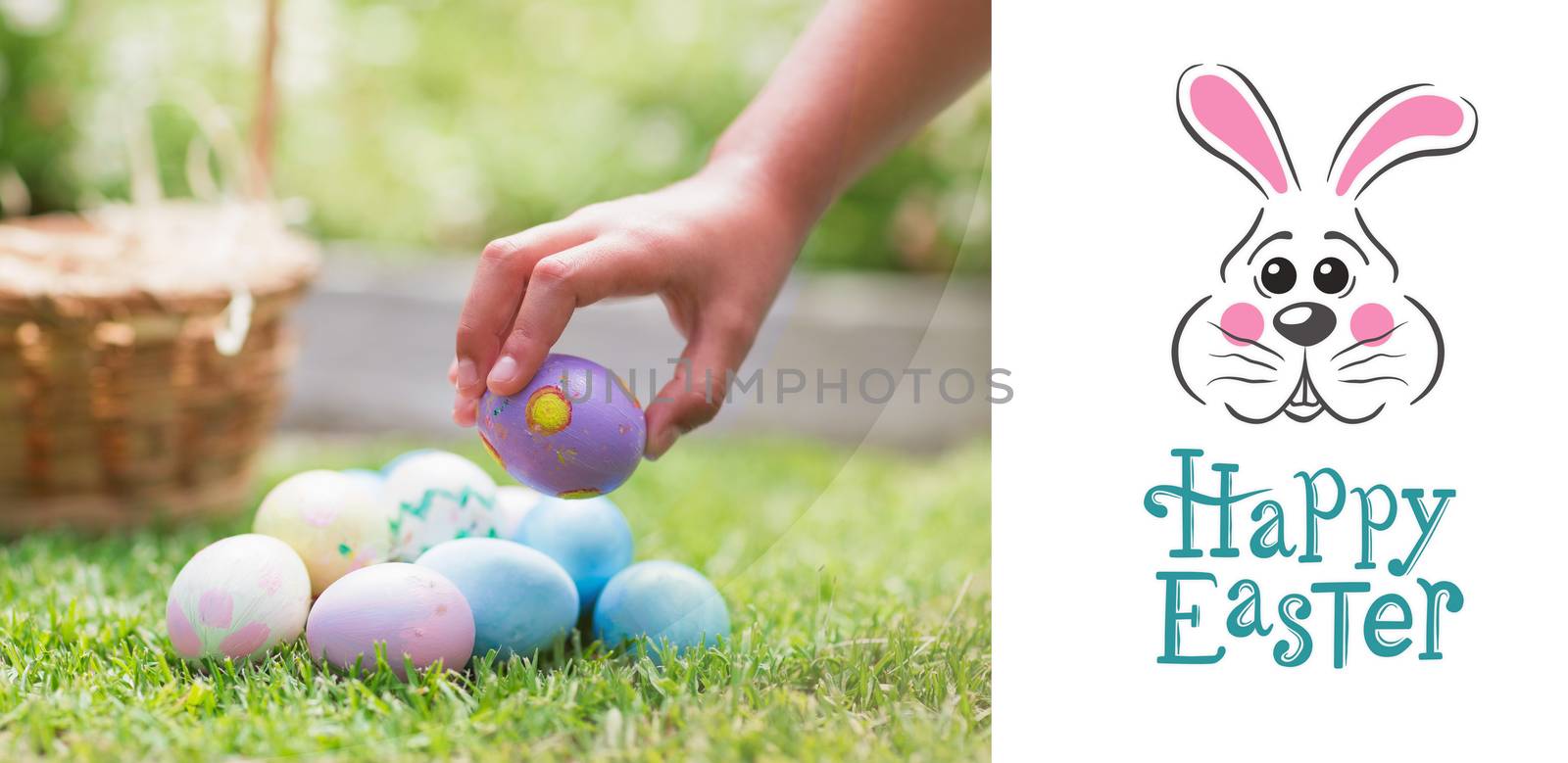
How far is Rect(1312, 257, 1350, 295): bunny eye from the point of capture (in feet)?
4.84

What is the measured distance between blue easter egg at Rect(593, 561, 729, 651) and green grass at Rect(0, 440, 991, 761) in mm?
32

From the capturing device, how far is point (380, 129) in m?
3.45

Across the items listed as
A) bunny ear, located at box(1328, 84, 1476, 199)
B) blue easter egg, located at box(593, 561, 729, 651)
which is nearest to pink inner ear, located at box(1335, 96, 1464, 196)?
bunny ear, located at box(1328, 84, 1476, 199)

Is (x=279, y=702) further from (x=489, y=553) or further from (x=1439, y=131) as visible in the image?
(x=1439, y=131)

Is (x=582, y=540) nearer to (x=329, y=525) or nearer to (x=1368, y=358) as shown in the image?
(x=329, y=525)

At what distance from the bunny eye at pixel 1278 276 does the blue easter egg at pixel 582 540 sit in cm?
79

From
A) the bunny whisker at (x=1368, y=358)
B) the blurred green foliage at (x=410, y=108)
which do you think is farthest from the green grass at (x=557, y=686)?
the blurred green foliage at (x=410, y=108)

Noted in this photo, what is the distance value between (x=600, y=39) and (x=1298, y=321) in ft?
6.66

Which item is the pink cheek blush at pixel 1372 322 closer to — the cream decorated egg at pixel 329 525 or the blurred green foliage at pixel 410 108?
the cream decorated egg at pixel 329 525

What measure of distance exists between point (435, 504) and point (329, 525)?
11cm

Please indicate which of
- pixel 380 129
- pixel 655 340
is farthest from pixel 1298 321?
pixel 380 129

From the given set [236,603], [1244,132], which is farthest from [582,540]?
[1244,132]

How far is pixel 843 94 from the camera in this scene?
4.41 feet

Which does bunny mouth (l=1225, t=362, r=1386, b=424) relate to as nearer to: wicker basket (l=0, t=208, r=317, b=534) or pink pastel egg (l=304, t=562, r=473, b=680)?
pink pastel egg (l=304, t=562, r=473, b=680)
